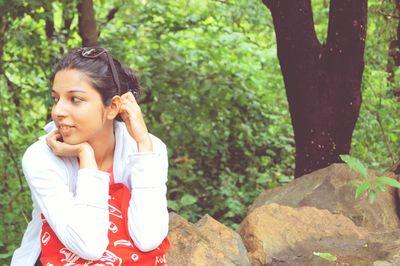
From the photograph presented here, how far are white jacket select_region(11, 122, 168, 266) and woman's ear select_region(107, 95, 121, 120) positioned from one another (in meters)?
0.14

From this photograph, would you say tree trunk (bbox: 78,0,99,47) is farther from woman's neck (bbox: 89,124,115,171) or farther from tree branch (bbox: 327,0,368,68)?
woman's neck (bbox: 89,124,115,171)

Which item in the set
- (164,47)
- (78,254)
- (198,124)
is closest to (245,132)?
(198,124)

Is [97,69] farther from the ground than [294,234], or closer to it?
farther from the ground

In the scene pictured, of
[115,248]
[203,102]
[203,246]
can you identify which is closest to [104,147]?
[115,248]

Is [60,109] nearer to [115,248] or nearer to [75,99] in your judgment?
[75,99]

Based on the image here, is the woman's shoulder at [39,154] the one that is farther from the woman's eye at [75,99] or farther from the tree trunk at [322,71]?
the tree trunk at [322,71]

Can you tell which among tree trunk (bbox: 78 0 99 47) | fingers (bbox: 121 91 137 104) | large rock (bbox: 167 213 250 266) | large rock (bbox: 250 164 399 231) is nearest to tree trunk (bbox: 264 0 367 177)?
large rock (bbox: 250 164 399 231)

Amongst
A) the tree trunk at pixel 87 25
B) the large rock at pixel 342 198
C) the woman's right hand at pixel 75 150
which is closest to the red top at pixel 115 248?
the woman's right hand at pixel 75 150

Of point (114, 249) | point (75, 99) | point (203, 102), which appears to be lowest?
point (203, 102)

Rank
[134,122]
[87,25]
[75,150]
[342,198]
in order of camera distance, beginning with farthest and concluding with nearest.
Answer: [87,25] → [342,198] → [134,122] → [75,150]

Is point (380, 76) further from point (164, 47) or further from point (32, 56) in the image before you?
point (32, 56)

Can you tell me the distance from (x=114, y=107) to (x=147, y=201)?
0.34 meters

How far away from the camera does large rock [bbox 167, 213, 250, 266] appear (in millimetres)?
3068

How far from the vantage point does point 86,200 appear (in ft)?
6.44
